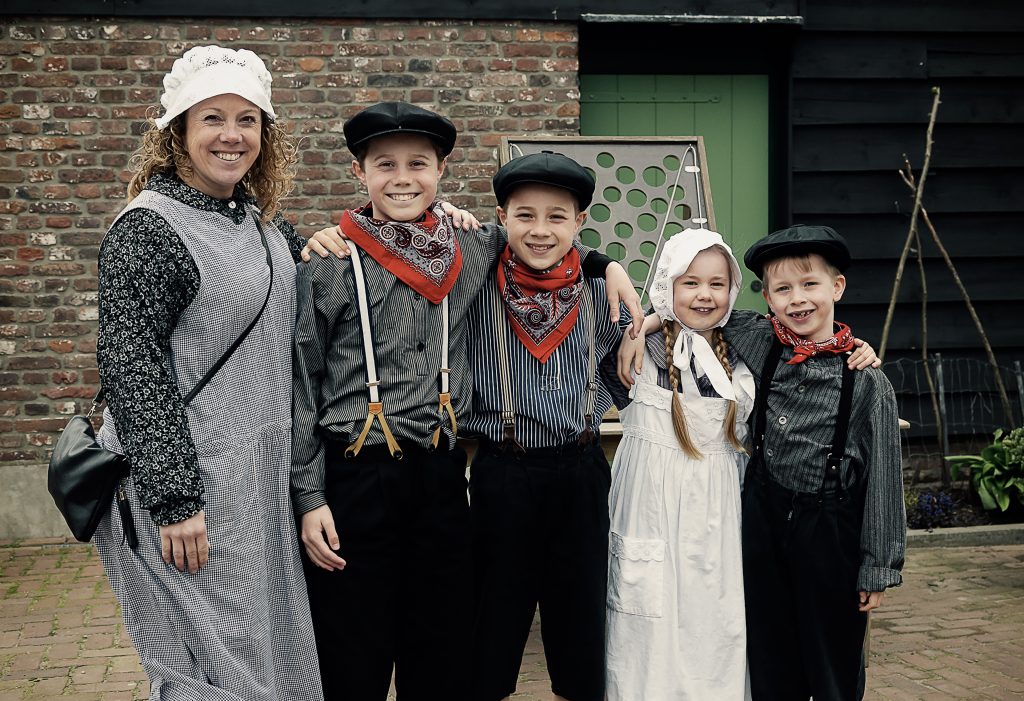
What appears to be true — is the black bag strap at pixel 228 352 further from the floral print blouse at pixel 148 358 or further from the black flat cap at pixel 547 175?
the black flat cap at pixel 547 175

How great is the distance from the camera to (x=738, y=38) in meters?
6.02

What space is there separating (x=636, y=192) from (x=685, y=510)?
7.28 ft

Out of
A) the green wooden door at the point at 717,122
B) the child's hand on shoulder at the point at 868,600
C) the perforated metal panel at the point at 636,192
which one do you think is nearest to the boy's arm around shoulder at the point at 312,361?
the child's hand on shoulder at the point at 868,600

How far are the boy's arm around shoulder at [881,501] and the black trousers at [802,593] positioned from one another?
39mm

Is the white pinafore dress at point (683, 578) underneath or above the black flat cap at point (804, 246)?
underneath

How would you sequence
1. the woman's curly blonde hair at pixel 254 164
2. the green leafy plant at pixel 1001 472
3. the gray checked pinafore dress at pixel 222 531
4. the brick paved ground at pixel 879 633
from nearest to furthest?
the gray checked pinafore dress at pixel 222 531
the woman's curly blonde hair at pixel 254 164
the brick paved ground at pixel 879 633
the green leafy plant at pixel 1001 472

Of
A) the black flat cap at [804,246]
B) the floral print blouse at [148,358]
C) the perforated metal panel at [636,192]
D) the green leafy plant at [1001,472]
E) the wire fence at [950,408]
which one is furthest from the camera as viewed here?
the wire fence at [950,408]

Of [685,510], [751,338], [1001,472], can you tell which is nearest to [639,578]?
[685,510]

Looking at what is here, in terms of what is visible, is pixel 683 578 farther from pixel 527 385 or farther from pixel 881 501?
pixel 527 385

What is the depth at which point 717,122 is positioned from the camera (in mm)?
6125

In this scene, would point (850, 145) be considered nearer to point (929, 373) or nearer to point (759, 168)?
point (759, 168)

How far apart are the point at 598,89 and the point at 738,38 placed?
34.4 inches

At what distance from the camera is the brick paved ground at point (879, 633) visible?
3.81m

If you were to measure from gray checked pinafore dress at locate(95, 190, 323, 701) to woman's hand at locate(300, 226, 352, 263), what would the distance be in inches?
6.8
